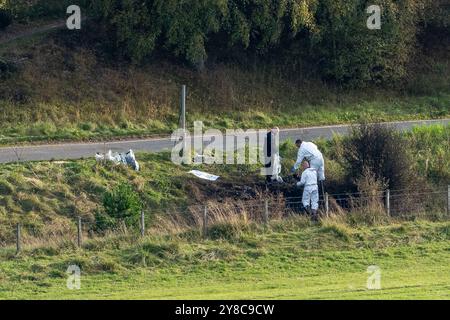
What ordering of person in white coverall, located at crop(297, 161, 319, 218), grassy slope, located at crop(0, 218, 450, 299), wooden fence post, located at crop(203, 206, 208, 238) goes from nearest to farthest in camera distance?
1. grassy slope, located at crop(0, 218, 450, 299)
2. wooden fence post, located at crop(203, 206, 208, 238)
3. person in white coverall, located at crop(297, 161, 319, 218)

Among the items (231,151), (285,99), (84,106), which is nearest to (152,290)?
(231,151)

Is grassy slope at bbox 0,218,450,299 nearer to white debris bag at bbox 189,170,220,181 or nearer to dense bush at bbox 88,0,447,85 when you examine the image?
white debris bag at bbox 189,170,220,181

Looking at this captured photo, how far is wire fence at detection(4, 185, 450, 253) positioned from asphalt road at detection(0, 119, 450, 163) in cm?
417

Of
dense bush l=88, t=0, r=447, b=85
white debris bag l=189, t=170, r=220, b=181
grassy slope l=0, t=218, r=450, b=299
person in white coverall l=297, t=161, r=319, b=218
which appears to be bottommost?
grassy slope l=0, t=218, r=450, b=299

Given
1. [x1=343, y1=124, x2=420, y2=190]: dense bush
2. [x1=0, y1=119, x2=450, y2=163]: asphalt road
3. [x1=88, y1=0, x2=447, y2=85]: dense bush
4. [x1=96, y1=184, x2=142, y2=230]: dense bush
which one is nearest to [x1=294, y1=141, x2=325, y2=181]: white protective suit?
[x1=343, y1=124, x2=420, y2=190]: dense bush

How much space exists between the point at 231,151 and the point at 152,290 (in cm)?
1458

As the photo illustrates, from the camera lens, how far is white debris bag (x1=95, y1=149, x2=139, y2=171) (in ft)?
118

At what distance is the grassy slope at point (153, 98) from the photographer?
4034 cm

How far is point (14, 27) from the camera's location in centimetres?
4588

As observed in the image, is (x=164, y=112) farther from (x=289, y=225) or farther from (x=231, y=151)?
(x=289, y=225)

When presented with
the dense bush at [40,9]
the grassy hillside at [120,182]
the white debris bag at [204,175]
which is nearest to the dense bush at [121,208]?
the grassy hillside at [120,182]

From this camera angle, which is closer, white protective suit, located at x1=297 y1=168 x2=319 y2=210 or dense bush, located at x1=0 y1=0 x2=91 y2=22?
white protective suit, located at x1=297 y1=168 x2=319 y2=210

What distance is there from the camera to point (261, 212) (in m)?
31.1

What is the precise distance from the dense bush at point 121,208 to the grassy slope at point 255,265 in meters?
2.45
